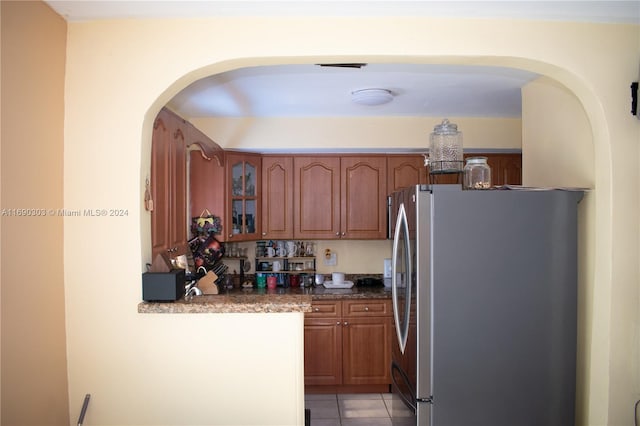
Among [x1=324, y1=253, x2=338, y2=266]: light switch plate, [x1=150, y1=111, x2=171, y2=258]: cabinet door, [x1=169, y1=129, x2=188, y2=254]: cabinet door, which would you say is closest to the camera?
[x1=150, y1=111, x2=171, y2=258]: cabinet door

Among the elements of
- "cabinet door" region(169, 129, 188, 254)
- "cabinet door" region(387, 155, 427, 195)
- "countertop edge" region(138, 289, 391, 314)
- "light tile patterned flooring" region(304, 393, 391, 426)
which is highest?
"cabinet door" region(387, 155, 427, 195)

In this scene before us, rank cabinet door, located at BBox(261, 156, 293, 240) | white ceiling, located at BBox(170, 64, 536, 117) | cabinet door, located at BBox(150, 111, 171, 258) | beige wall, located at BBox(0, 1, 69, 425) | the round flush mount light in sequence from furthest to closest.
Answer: cabinet door, located at BBox(261, 156, 293, 240), the round flush mount light, white ceiling, located at BBox(170, 64, 536, 117), cabinet door, located at BBox(150, 111, 171, 258), beige wall, located at BBox(0, 1, 69, 425)

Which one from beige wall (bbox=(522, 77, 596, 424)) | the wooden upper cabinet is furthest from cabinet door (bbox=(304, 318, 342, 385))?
the wooden upper cabinet

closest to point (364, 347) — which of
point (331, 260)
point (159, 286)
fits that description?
point (331, 260)

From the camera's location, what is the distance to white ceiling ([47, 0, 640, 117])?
154 centimetres

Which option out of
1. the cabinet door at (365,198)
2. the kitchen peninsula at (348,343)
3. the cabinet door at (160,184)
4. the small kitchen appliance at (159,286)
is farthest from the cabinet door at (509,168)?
the small kitchen appliance at (159,286)

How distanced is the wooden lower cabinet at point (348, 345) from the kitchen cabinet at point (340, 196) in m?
0.72

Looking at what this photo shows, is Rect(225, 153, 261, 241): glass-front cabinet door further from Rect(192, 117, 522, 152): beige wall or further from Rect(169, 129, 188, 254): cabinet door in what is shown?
Rect(169, 129, 188, 254): cabinet door

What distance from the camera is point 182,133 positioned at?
2123 mm

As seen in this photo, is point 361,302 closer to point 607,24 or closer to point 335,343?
point 335,343

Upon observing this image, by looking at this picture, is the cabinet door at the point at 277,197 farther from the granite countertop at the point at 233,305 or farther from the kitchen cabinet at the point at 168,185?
the granite countertop at the point at 233,305

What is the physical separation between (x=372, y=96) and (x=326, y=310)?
6.14 feet

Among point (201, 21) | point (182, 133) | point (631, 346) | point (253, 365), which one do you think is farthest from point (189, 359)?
point (631, 346)

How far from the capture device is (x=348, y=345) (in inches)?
134
